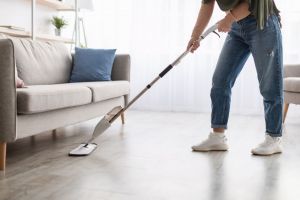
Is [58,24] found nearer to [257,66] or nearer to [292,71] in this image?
[292,71]

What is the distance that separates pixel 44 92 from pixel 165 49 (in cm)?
269

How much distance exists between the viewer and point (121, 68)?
3.51 metres

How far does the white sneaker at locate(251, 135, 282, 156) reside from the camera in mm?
2180

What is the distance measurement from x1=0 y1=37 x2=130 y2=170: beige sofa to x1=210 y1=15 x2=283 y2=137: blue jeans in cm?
89

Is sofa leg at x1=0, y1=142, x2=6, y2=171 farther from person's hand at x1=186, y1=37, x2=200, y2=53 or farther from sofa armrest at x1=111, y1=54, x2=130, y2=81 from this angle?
sofa armrest at x1=111, y1=54, x2=130, y2=81

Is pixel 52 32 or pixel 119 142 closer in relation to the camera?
pixel 119 142

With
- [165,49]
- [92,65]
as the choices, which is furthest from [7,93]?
[165,49]

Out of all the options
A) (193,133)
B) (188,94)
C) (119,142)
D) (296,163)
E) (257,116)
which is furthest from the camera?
(188,94)

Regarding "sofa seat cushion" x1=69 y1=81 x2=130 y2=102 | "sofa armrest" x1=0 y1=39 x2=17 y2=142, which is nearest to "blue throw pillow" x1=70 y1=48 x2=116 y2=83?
"sofa seat cushion" x1=69 y1=81 x2=130 y2=102

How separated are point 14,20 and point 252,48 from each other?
2.67 metres

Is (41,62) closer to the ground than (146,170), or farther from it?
farther from it

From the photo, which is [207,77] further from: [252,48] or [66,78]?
[252,48]

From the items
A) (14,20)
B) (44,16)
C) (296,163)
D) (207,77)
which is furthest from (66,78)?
(296,163)

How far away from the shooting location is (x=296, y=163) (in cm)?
203
